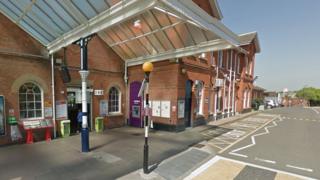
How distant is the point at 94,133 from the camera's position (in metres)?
9.86

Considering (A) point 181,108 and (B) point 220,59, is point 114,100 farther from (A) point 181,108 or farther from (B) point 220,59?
(B) point 220,59

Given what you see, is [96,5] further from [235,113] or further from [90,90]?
[235,113]

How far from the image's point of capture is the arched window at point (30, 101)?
26.3 feet

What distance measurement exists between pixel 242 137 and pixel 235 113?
9859 mm

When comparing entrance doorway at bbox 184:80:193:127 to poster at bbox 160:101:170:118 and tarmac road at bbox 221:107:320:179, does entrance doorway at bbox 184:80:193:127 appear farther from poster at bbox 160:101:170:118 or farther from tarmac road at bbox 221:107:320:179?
tarmac road at bbox 221:107:320:179

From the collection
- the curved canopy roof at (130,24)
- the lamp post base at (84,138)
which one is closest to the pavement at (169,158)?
the lamp post base at (84,138)

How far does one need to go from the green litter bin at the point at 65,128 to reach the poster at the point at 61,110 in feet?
1.11

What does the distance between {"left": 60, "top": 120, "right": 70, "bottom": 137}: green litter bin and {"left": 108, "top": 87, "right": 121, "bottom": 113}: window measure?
284 centimetres

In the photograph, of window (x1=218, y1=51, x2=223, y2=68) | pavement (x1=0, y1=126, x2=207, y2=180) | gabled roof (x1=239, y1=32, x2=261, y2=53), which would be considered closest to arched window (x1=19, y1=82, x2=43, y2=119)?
pavement (x1=0, y1=126, x2=207, y2=180)

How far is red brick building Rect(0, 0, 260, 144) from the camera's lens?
240 inches

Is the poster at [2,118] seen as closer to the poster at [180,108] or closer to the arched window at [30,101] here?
the arched window at [30,101]

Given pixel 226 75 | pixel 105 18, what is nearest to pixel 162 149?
pixel 105 18

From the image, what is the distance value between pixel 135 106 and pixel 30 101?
5701 millimetres

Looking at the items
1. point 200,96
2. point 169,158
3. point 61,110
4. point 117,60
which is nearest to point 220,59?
point 200,96
